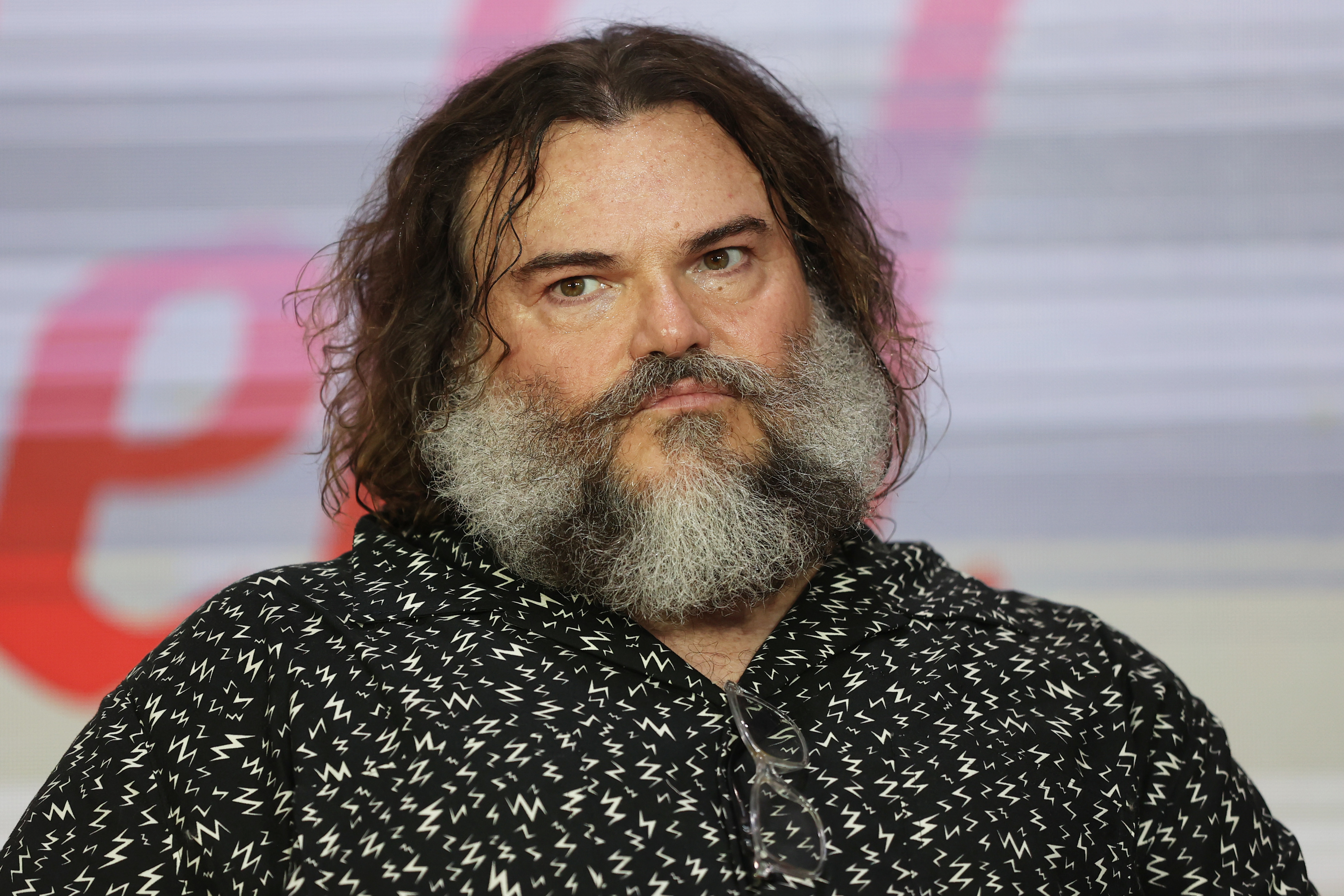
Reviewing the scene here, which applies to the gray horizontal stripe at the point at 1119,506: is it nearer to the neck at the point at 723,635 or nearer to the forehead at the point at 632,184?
the neck at the point at 723,635

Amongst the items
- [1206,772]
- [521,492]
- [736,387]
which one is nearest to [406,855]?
[521,492]

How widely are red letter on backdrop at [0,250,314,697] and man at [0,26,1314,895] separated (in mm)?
545

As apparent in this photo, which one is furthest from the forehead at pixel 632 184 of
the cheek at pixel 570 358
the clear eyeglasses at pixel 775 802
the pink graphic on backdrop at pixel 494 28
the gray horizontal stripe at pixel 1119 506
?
the gray horizontal stripe at pixel 1119 506

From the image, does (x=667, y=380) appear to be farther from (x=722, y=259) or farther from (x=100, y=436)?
(x=100, y=436)

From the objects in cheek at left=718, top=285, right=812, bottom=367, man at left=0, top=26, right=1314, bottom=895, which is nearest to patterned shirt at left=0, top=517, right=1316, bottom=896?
man at left=0, top=26, right=1314, bottom=895

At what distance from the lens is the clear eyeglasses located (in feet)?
4.30

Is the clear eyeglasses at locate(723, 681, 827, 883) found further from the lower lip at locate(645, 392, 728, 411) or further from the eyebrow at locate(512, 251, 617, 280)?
the eyebrow at locate(512, 251, 617, 280)

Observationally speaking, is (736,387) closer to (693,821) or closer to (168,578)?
(693,821)

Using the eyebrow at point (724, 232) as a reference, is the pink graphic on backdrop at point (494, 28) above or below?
above

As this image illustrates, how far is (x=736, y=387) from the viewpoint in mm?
1597

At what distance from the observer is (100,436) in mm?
2381

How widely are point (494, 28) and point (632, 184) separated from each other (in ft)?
3.35

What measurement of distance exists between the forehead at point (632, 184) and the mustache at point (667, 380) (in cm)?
17

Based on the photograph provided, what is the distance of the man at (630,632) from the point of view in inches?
52.7
